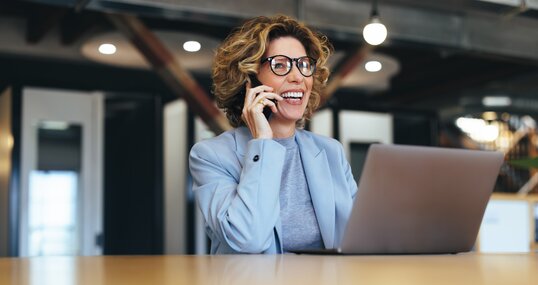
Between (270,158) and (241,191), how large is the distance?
11 centimetres

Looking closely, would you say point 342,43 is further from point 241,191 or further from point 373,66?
point 241,191

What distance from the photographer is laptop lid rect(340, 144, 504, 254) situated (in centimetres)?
136

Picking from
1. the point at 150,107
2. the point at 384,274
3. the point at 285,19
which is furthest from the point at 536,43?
the point at 384,274

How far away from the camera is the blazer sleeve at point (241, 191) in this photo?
63.1 inches

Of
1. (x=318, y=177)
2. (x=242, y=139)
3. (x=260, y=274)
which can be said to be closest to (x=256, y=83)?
(x=242, y=139)

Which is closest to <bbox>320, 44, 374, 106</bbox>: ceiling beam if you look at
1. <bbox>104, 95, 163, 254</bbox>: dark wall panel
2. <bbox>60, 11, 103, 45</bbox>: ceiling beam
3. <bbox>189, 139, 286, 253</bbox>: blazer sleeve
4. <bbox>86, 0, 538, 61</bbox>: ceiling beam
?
<bbox>86, 0, 538, 61</bbox>: ceiling beam

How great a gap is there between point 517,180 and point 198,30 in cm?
519

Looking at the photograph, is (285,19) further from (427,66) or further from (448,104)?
(448,104)

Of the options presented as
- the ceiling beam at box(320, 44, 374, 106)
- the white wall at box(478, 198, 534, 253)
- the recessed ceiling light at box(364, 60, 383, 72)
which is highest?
the recessed ceiling light at box(364, 60, 383, 72)

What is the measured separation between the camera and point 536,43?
6.45 m

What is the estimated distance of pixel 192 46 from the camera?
6379 mm

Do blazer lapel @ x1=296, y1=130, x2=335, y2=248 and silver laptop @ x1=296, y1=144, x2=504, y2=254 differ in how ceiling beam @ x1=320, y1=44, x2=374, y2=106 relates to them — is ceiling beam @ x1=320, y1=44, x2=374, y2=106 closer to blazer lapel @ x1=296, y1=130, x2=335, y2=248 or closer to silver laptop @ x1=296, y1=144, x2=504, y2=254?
blazer lapel @ x1=296, y1=130, x2=335, y2=248

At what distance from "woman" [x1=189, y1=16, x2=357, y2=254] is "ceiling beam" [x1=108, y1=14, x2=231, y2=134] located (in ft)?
10.5

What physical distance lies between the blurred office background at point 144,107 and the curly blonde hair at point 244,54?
2.48 m
